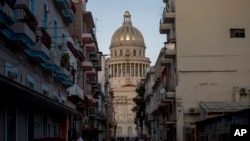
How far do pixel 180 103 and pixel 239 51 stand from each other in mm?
5986

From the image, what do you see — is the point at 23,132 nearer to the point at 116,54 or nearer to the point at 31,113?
the point at 31,113

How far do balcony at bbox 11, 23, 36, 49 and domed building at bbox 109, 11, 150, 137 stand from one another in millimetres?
156782

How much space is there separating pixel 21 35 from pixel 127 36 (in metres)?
164

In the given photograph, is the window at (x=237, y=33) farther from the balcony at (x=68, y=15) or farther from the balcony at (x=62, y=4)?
the balcony at (x=62, y=4)

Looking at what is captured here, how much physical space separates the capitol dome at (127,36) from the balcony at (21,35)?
160843mm

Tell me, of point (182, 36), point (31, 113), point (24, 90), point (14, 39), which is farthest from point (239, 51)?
point (24, 90)

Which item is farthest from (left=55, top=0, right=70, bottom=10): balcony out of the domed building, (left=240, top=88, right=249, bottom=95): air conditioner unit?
the domed building

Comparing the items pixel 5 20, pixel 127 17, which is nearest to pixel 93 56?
pixel 5 20

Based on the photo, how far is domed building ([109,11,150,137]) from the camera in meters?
178

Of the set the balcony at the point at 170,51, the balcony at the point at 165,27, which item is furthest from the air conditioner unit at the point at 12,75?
the balcony at the point at 165,27

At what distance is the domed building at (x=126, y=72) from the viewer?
17825 cm

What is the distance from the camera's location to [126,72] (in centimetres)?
18100

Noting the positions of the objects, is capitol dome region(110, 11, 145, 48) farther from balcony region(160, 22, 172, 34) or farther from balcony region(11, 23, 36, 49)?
balcony region(11, 23, 36, 49)

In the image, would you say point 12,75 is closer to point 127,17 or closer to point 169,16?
point 169,16
